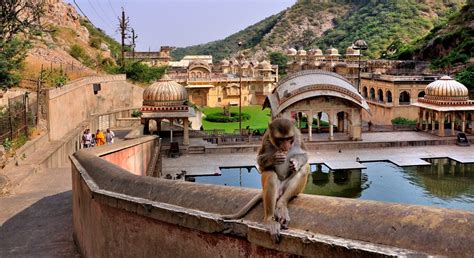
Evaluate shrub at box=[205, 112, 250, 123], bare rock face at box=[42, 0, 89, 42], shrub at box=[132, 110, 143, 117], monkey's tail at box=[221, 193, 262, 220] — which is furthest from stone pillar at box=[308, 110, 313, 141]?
bare rock face at box=[42, 0, 89, 42]

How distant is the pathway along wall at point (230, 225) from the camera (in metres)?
3.05

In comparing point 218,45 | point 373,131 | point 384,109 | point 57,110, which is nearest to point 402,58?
point 384,109

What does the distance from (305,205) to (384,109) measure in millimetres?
31188

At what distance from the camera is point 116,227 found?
5.59 meters

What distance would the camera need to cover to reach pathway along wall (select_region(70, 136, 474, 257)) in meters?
3.05

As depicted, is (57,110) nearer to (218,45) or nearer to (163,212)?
(163,212)

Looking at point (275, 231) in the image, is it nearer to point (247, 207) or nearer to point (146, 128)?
point (247, 207)

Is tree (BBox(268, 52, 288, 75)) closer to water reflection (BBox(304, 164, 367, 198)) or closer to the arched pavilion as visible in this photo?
the arched pavilion

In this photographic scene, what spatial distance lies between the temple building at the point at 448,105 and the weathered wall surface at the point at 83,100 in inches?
600

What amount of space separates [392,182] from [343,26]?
7954cm

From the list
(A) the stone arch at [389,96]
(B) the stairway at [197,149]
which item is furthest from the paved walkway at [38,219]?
(A) the stone arch at [389,96]

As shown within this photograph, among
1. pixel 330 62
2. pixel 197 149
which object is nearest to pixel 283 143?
pixel 197 149

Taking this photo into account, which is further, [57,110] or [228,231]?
[57,110]

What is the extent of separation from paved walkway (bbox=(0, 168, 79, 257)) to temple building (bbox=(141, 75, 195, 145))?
11.2m
